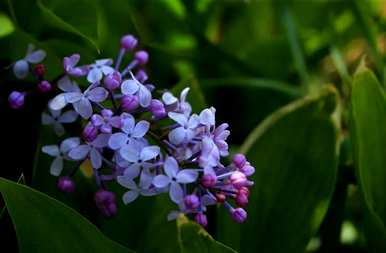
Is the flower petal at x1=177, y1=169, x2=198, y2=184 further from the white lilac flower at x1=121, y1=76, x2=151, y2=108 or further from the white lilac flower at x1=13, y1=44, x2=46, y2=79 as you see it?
the white lilac flower at x1=13, y1=44, x2=46, y2=79

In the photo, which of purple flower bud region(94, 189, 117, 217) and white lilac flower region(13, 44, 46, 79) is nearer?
purple flower bud region(94, 189, 117, 217)

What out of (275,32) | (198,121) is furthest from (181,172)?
(275,32)

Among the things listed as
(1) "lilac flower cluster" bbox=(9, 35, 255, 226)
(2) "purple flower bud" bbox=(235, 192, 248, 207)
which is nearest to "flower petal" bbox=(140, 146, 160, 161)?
(1) "lilac flower cluster" bbox=(9, 35, 255, 226)


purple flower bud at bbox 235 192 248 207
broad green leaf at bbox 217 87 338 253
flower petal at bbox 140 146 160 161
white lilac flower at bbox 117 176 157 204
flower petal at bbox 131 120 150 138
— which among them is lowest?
broad green leaf at bbox 217 87 338 253

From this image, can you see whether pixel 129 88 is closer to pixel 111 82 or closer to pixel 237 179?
pixel 111 82

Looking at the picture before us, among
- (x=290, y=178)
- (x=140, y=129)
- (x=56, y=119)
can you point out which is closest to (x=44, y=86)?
(x=56, y=119)

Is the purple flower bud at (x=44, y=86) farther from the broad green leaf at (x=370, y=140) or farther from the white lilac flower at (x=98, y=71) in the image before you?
the broad green leaf at (x=370, y=140)

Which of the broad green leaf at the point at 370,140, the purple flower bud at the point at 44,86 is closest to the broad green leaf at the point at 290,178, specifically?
the broad green leaf at the point at 370,140
